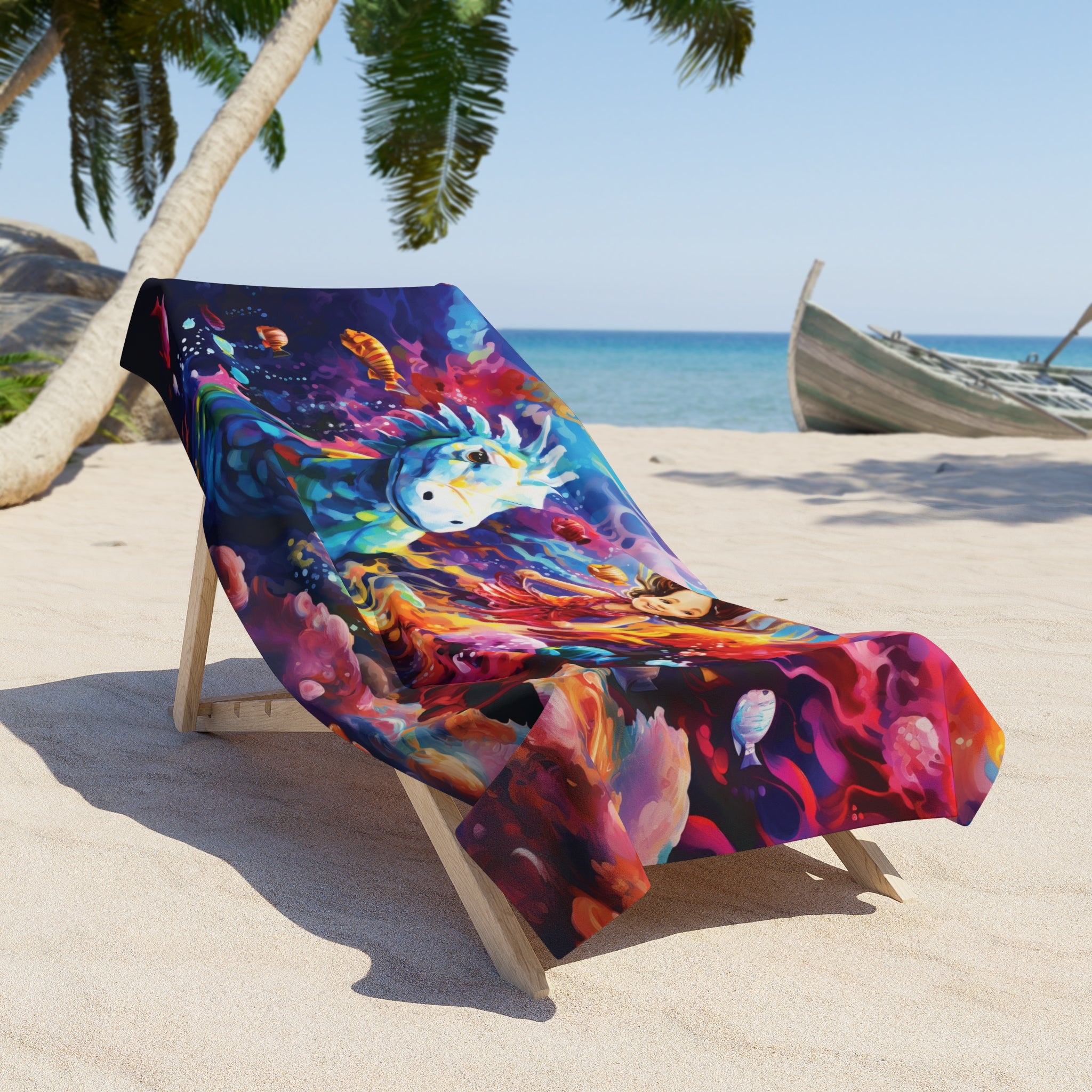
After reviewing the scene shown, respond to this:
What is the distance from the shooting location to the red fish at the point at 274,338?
9.64 ft

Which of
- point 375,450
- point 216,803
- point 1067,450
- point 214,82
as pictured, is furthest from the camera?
point 214,82

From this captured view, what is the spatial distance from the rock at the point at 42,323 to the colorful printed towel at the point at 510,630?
5.90 meters

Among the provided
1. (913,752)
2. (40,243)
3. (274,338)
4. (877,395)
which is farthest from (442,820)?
(40,243)

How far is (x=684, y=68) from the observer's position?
9.05 meters

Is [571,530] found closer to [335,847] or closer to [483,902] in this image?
[335,847]

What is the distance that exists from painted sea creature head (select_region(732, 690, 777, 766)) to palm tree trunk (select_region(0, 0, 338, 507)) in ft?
16.6

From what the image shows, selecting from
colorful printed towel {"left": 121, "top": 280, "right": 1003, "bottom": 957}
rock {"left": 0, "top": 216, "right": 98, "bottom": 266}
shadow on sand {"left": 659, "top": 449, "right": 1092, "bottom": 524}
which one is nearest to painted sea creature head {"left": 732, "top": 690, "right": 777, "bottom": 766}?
colorful printed towel {"left": 121, "top": 280, "right": 1003, "bottom": 957}

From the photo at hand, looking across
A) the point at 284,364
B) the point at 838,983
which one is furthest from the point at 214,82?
the point at 838,983

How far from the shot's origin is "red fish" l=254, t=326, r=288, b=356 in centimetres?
294

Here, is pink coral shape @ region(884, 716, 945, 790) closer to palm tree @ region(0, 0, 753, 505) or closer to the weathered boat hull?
palm tree @ region(0, 0, 753, 505)

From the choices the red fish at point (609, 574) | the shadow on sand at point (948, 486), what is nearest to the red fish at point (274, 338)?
the red fish at point (609, 574)

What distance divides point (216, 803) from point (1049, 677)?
2.48 metres

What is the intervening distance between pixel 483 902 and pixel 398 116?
871 centimetres

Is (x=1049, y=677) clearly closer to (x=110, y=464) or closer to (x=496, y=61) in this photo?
(x=110, y=464)
